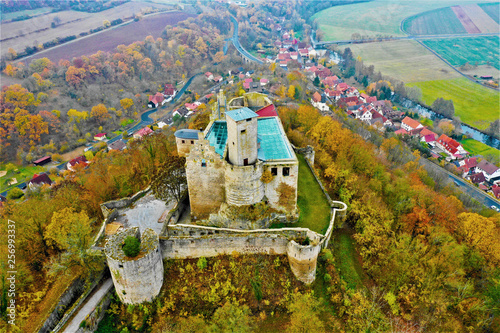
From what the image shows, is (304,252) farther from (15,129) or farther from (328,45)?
(328,45)

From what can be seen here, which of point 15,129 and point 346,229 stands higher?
point 346,229

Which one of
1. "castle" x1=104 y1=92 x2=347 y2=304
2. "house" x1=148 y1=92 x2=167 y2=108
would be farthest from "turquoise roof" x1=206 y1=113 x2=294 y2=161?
"house" x1=148 y1=92 x2=167 y2=108

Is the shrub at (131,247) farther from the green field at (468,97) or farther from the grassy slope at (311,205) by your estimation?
the green field at (468,97)

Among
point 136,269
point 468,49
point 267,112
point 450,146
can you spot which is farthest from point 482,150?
point 468,49

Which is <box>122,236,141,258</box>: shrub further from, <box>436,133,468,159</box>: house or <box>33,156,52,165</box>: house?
<box>436,133,468,159</box>: house

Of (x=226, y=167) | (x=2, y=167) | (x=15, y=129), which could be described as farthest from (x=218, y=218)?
(x=15, y=129)
